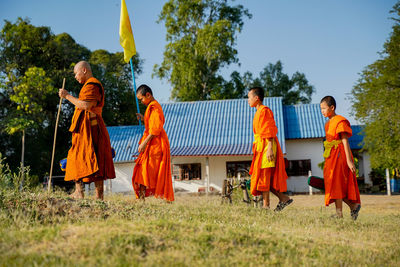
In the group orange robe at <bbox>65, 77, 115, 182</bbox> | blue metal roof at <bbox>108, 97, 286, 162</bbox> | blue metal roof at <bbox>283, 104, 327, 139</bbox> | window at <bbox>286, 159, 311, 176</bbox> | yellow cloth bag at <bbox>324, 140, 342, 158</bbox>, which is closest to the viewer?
orange robe at <bbox>65, 77, 115, 182</bbox>

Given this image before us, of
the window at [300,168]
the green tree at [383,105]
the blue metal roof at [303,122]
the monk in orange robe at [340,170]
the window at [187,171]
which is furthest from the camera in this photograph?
the window at [187,171]

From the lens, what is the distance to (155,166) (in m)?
6.41

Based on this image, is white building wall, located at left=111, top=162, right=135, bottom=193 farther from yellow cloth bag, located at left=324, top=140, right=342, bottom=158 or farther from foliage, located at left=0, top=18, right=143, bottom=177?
yellow cloth bag, located at left=324, top=140, right=342, bottom=158

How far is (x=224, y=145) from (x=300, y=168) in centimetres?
450

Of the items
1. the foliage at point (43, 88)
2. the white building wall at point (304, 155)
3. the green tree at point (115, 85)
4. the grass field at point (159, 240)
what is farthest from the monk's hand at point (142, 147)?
the green tree at point (115, 85)

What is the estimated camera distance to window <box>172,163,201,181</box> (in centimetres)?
2194

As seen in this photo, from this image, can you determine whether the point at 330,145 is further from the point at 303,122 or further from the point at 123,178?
the point at 123,178

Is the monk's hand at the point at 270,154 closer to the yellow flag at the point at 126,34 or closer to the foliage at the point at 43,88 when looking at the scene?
the yellow flag at the point at 126,34

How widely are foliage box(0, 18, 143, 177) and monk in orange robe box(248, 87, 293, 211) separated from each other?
18.5 m

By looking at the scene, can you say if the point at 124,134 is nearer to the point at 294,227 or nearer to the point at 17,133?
the point at 17,133

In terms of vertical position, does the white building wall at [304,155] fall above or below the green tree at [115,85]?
below

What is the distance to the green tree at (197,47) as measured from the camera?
26422 mm

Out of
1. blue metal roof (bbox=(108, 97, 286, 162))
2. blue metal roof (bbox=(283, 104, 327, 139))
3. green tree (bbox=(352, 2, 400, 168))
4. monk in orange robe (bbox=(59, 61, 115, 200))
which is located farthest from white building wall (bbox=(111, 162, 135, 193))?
monk in orange robe (bbox=(59, 61, 115, 200))

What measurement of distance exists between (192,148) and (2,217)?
17082mm
